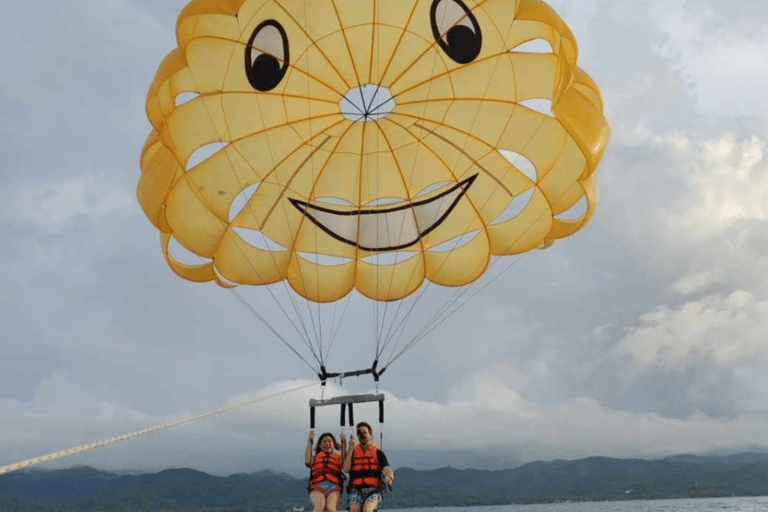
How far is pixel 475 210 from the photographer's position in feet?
47.5

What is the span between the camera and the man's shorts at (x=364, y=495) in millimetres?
11523

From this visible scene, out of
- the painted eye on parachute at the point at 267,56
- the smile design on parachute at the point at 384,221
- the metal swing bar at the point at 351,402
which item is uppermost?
the painted eye on parachute at the point at 267,56

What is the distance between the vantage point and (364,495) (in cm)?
1158

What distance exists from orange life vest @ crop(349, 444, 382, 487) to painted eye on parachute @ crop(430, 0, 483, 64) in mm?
5828

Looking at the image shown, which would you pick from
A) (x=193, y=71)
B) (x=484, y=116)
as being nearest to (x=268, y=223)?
(x=193, y=71)

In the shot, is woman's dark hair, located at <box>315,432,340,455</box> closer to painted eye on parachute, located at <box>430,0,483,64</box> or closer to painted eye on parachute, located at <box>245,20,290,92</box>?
painted eye on parachute, located at <box>245,20,290,92</box>

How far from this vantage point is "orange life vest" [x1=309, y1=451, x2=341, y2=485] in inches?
459

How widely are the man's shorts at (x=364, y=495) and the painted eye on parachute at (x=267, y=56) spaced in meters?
5.97

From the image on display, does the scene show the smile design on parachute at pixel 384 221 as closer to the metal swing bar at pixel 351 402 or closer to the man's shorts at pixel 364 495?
the metal swing bar at pixel 351 402

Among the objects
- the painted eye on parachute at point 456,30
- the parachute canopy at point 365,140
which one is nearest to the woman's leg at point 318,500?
the parachute canopy at point 365,140

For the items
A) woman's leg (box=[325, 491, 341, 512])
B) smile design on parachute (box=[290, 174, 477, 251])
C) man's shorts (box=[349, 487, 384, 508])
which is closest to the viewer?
man's shorts (box=[349, 487, 384, 508])

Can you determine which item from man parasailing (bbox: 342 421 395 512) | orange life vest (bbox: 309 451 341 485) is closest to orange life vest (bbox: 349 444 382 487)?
man parasailing (bbox: 342 421 395 512)

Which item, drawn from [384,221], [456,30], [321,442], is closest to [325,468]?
[321,442]

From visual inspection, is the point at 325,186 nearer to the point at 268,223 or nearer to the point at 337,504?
the point at 268,223
